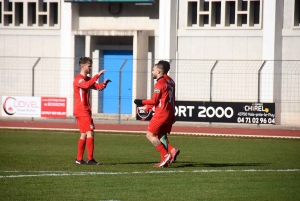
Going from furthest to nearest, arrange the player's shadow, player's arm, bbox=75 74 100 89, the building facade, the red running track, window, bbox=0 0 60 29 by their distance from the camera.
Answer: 1. window, bbox=0 0 60 29
2. the building facade
3. the red running track
4. the player's shadow
5. player's arm, bbox=75 74 100 89

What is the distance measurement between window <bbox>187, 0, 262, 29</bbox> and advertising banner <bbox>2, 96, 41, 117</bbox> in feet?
24.4

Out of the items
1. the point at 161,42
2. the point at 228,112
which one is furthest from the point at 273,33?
the point at 161,42

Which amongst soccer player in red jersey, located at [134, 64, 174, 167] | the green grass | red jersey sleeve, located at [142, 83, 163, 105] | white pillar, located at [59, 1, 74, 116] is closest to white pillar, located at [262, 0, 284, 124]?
white pillar, located at [59, 1, 74, 116]

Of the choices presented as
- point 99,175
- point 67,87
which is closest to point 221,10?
point 67,87

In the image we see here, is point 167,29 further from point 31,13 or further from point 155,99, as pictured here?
point 155,99

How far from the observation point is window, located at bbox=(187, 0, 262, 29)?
1236 inches

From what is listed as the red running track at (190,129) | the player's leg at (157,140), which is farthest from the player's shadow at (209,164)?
the red running track at (190,129)

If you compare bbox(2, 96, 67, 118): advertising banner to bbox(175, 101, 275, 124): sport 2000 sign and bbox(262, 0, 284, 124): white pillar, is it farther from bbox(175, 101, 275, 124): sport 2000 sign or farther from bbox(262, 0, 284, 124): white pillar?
bbox(262, 0, 284, 124): white pillar

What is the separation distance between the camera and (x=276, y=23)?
30578 millimetres

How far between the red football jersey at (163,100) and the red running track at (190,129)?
11.5 metres

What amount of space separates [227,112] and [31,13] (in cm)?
1195

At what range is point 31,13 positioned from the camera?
3556 cm

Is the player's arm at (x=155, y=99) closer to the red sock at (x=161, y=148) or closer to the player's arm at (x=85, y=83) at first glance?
the red sock at (x=161, y=148)

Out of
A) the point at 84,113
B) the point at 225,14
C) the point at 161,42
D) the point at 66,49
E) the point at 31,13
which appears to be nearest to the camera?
the point at 84,113
